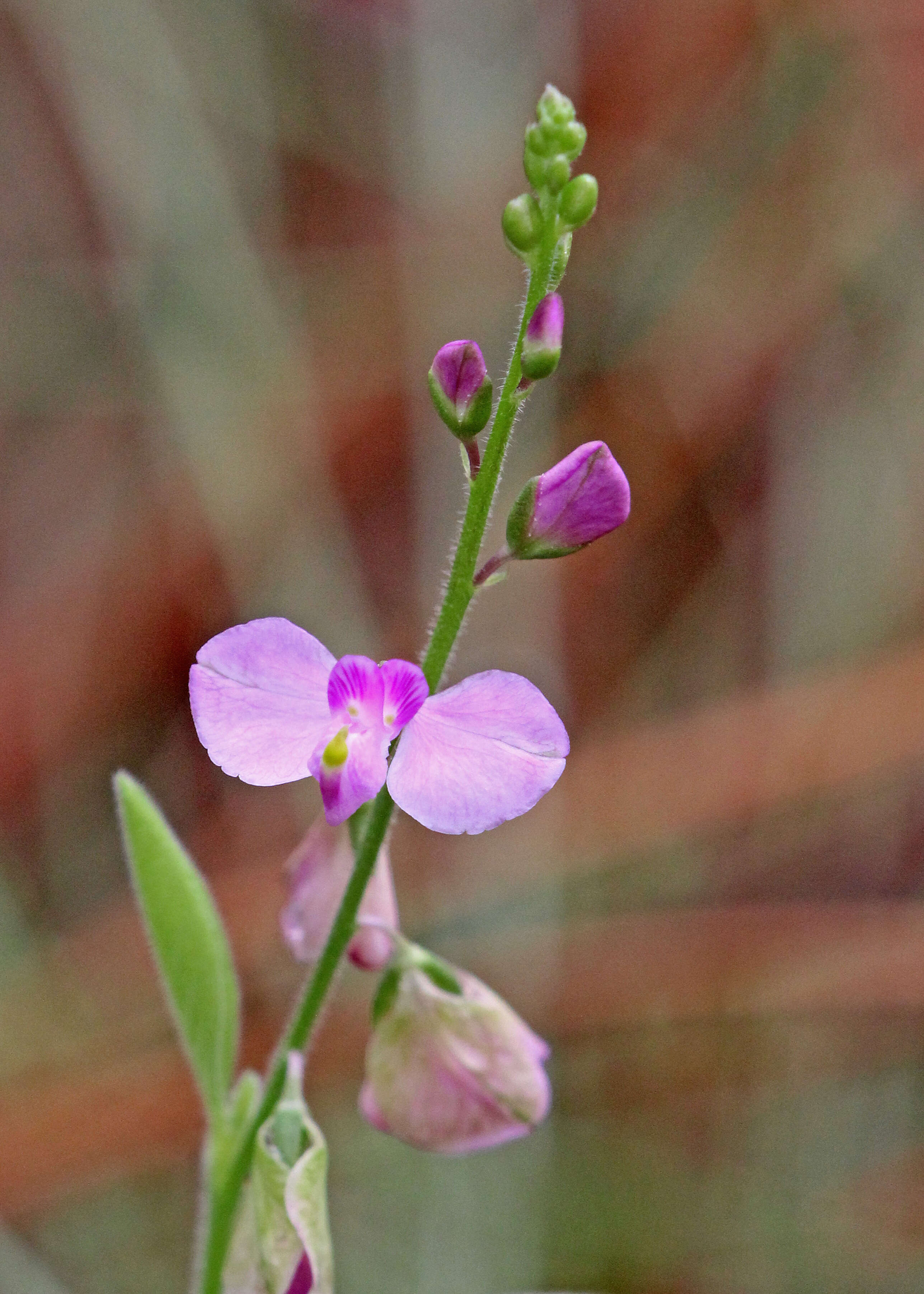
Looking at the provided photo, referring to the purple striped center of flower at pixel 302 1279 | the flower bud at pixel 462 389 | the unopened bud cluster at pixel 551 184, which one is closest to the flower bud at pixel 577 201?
the unopened bud cluster at pixel 551 184

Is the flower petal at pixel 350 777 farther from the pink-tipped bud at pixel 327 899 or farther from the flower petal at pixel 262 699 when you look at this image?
the pink-tipped bud at pixel 327 899

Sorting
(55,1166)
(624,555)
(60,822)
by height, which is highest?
(624,555)

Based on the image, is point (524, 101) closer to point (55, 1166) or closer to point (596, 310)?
point (596, 310)

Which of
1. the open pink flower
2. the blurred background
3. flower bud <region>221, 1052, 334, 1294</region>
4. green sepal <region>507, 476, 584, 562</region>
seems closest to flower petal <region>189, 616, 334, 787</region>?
the open pink flower

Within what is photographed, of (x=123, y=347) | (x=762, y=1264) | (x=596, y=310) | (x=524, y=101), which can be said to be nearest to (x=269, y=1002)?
(x=762, y=1264)

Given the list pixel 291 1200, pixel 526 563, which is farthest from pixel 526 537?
pixel 526 563

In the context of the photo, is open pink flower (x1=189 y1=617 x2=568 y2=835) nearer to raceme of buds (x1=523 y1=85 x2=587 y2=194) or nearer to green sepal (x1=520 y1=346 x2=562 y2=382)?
green sepal (x1=520 y1=346 x2=562 y2=382)
